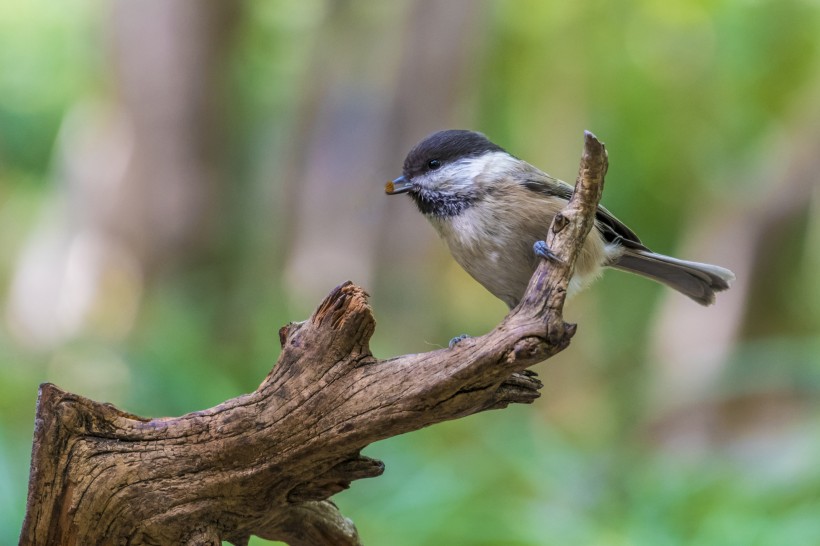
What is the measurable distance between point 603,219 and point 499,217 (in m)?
0.35

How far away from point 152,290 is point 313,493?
4.06 m

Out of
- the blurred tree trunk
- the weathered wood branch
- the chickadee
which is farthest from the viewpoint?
the blurred tree trunk

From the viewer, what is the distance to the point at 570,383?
717 cm

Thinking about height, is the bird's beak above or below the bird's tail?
above

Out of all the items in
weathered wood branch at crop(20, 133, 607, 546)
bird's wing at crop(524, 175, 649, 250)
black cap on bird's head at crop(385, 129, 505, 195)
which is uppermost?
black cap on bird's head at crop(385, 129, 505, 195)

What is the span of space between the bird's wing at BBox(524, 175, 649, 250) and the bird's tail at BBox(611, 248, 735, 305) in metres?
0.04

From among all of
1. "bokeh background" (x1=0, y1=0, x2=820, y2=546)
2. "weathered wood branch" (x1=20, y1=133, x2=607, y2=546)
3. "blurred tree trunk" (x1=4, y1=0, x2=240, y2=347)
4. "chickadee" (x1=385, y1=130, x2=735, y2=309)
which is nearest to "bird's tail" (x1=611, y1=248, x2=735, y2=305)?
"chickadee" (x1=385, y1=130, x2=735, y2=309)

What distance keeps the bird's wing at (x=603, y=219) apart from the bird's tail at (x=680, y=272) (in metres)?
0.04

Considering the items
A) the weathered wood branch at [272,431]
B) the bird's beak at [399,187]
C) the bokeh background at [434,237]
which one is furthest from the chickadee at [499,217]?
the bokeh background at [434,237]

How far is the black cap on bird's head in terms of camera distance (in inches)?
87.4

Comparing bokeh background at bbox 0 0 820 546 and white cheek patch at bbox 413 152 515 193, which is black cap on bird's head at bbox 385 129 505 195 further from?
bokeh background at bbox 0 0 820 546

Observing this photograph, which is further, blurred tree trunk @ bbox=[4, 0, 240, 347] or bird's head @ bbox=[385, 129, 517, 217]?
blurred tree trunk @ bbox=[4, 0, 240, 347]

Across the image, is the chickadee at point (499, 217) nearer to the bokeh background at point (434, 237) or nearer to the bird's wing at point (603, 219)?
the bird's wing at point (603, 219)

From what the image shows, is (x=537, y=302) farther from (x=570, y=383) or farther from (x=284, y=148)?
(x=570, y=383)
